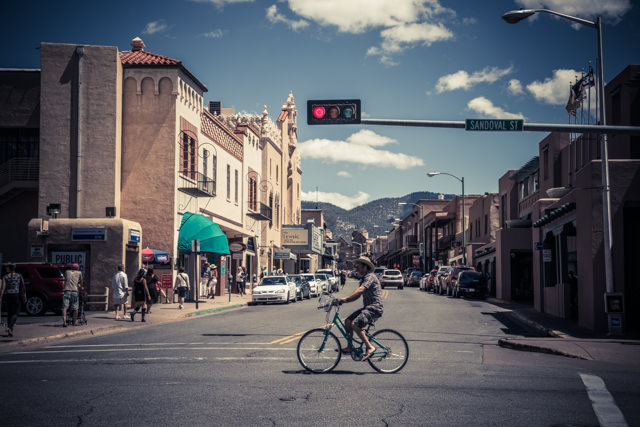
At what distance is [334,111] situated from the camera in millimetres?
16531

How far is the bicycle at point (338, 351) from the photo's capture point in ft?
35.0

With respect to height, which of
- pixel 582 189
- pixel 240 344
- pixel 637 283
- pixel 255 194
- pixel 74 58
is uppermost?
pixel 74 58

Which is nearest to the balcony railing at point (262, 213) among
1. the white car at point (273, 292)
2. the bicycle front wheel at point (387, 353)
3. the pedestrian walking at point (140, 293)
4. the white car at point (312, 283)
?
the white car at point (312, 283)

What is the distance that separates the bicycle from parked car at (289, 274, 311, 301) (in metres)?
27.2

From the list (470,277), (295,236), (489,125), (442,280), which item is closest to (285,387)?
(489,125)

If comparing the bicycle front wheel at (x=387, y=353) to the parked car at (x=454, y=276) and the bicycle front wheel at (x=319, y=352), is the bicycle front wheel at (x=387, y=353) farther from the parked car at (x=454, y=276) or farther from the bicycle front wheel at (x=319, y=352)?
the parked car at (x=454, y=276)

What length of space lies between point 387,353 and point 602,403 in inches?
136

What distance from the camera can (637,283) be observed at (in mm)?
18734

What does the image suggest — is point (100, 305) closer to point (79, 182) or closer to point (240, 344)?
point (79, 182)

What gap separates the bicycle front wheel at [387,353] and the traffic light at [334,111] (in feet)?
23.2

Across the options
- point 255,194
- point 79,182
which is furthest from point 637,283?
point 255,194

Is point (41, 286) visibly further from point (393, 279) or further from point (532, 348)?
point (393, 279)

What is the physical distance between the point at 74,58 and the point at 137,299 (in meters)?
13.1

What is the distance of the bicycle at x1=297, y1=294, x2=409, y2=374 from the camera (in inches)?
420
